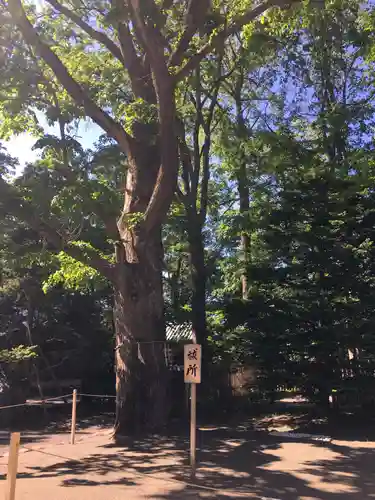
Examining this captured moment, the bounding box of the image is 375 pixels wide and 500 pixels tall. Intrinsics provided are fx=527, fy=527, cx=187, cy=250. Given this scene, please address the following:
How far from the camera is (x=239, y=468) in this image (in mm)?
9453

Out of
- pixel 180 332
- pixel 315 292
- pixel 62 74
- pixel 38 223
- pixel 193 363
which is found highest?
pixel 62 74

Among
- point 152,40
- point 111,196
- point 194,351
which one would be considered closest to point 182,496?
point 194,351

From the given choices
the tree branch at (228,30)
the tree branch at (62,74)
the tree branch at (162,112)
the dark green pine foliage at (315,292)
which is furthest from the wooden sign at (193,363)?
the tree branch at (62,74)

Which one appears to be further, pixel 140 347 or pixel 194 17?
pixel 140 347

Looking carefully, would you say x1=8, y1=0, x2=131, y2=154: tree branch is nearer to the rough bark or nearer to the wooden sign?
the rough bark

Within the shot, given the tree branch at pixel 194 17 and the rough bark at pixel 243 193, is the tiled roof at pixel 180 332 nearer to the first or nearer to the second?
the rough bark at pixel 243 193

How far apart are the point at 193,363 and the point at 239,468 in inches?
88.6

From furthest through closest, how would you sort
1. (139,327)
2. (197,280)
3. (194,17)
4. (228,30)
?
(197,280) → (139,327) → (228,30) → (194,17)

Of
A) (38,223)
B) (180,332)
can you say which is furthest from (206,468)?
(180,332)

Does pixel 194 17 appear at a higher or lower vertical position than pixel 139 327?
higher

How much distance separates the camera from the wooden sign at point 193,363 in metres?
8.82

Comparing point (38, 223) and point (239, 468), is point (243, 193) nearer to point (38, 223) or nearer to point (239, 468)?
point (38, 223)

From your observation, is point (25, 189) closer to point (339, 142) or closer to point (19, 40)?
point (19, 40)

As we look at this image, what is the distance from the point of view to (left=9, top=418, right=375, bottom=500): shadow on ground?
794 cm
